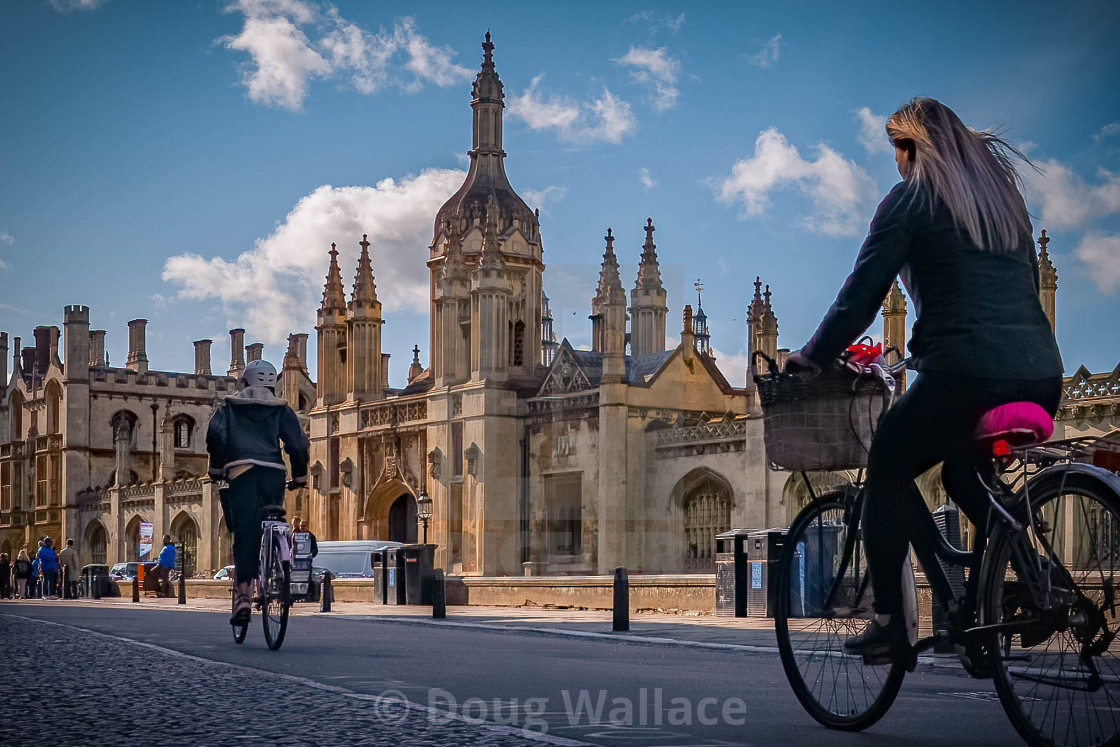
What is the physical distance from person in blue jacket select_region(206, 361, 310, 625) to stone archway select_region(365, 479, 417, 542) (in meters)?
34.3

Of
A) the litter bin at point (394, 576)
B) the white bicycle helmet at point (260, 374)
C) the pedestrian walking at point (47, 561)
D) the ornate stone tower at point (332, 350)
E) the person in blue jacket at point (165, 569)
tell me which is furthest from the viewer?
the ornate stone tower at point (332, 350)

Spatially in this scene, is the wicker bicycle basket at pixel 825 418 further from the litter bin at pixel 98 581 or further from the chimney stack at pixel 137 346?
the chimney stack at pixel 137 346

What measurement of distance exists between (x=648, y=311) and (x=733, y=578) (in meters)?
26.9

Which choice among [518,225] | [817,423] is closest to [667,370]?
[518,225]

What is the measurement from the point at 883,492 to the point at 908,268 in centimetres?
76

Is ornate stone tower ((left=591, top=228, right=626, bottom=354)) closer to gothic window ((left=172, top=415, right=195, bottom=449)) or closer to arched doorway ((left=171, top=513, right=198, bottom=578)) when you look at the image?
arched doorway ((left=171, top=513, right=198, bottom=578))

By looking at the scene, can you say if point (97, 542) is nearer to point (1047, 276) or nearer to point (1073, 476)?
point (1047, 276)

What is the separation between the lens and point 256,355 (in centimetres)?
8362

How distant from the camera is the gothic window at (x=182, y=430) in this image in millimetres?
77375

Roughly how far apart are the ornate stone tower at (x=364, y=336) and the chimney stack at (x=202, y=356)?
34.9m

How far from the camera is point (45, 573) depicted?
3841 cm

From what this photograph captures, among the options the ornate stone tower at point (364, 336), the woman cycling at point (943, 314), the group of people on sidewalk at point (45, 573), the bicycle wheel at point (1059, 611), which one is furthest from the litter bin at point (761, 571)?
the ornate stone tower at point (364, 336)

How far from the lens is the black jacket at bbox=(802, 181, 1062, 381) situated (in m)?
4.80

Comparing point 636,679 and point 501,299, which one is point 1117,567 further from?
point 501,299
